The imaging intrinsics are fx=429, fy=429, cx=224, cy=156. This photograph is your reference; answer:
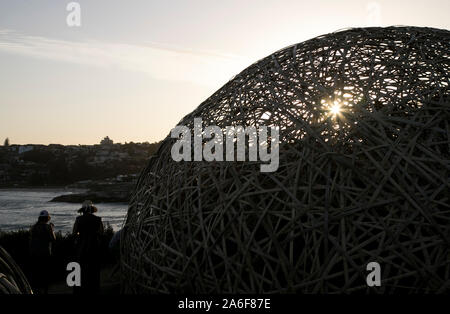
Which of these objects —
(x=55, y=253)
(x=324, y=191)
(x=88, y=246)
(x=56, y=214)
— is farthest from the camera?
(x=56, y=214)

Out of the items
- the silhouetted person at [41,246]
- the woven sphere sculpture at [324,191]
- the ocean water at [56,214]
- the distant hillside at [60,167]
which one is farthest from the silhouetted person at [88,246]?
the distant hillside at [60,167]

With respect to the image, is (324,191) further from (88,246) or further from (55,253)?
(55,253)

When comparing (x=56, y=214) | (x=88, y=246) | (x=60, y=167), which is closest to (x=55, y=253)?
(x=88, y=246)

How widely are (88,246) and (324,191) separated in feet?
10.5

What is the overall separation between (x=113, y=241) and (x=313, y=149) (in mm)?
3885

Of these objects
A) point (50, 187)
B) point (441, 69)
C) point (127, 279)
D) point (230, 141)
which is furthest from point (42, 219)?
point (50, 187)

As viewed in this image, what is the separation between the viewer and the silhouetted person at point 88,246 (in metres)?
5.30

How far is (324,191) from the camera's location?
343 centimetres

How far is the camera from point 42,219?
19.4 ft

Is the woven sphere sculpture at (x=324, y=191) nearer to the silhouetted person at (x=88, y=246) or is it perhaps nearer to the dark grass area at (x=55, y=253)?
the silhouetted person at (x=88, y=246)

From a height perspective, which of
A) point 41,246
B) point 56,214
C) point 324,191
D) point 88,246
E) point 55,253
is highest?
point 324,191

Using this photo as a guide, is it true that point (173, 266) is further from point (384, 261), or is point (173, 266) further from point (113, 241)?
point (113, 241)

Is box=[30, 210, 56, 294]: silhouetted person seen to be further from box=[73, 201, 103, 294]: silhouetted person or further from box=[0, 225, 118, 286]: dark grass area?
box=[0, 225, 118, 286]: dark grass area

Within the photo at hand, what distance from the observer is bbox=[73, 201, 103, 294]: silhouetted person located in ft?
17.4
